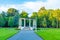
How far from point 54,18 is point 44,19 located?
2.43 m

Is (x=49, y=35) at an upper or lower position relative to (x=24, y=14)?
lower

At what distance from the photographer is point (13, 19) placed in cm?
3906

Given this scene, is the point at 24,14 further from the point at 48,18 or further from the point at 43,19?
the point at 48,18

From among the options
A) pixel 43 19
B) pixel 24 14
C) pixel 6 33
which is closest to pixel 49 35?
pixel 6 33

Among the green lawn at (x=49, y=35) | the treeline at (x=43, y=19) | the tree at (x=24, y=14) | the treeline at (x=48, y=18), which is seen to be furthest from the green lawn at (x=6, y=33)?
the tree at (x=24, y=14)

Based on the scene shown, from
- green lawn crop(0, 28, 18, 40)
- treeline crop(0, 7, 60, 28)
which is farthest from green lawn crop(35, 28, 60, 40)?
treeline crop(0, 7, 60, 28)

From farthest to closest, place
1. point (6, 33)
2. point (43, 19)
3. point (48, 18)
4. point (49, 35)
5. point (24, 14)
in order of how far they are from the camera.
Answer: point (24, 14) < point (48, 18) < point (43, 19) < point (6, 33) < point (49, 35)

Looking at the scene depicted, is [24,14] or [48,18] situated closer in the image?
[48,18]

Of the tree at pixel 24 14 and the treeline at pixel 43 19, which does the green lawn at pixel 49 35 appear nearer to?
the treeline at pixel 43 19

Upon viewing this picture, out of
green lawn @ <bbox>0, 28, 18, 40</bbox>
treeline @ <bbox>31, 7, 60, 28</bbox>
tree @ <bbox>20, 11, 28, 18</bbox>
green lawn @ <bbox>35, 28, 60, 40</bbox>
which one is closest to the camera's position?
green lawn @ <bbox>35, 28, 60, 40</bbox>

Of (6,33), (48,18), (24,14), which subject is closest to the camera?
A: (6,33)

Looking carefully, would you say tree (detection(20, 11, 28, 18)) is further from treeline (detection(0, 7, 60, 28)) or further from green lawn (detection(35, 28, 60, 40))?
green lawn (detection(35, 28, 60, 40))

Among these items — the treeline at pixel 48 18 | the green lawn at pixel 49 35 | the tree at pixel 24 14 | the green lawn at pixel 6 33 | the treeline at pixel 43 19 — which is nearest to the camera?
the green lawn at pixel 49 35

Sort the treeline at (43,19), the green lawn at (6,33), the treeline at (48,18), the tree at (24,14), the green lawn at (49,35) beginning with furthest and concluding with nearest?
the tree at (24,14)
the treeline at (43,19)
the treeline at (48,18)
the green lawn at (6,33)
the green lawn at (49,35)
